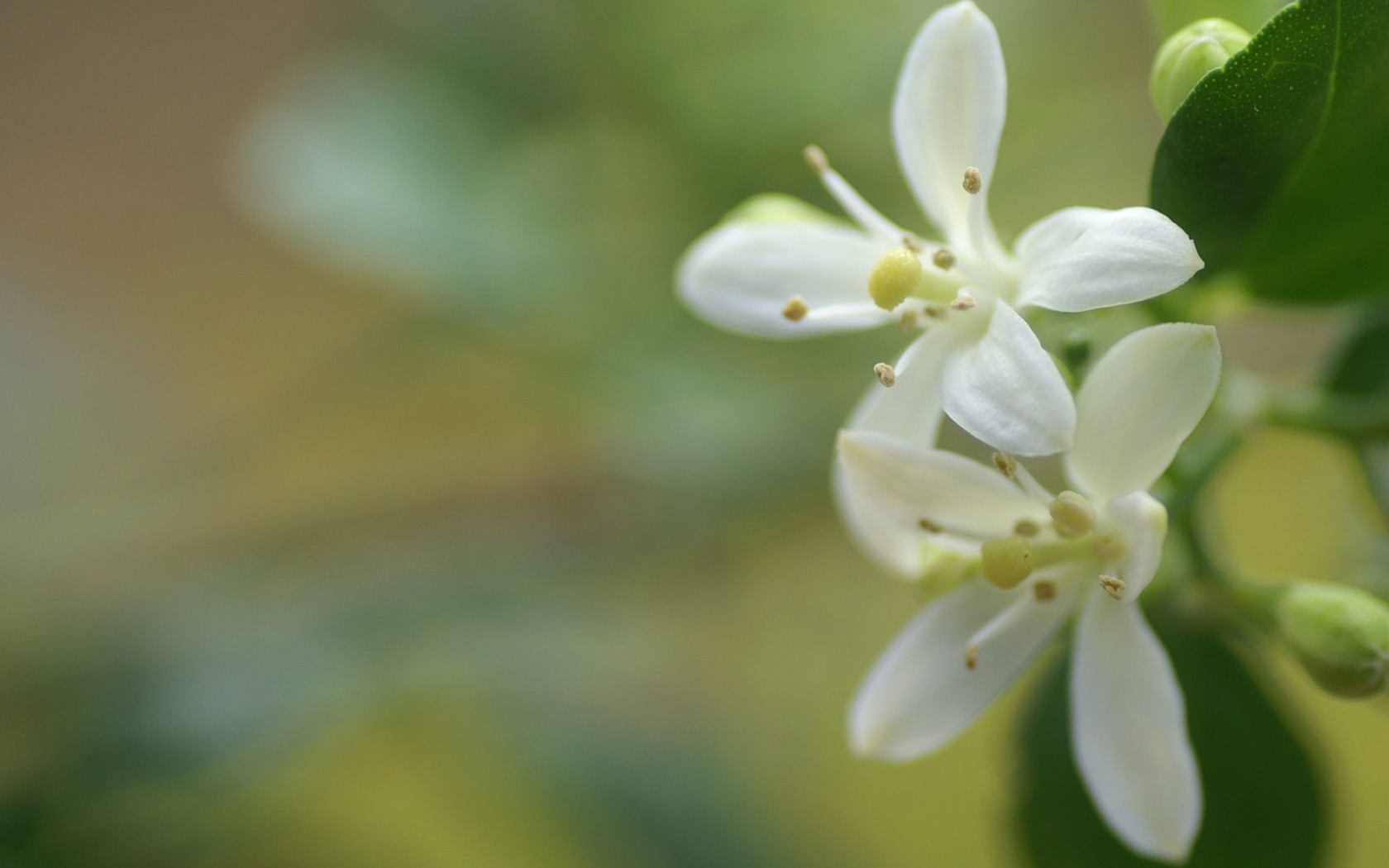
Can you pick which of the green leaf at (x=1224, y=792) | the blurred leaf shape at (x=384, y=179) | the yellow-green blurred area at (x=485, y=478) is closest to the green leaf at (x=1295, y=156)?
the green leaf at (x=1224, y=792)

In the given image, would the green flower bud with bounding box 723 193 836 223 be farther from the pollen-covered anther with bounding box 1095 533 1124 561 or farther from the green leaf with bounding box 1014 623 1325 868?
the green leaf with bounding box 1014 623 1325 868

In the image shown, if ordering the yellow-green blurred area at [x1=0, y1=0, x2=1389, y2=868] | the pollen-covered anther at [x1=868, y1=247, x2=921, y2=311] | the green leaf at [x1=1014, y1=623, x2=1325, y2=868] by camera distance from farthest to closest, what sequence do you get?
the yellow-green blurred area at [x1=0, y1=0, x2=1389, y2=868] → the green leaf at [x1=1014, y1=623, x2=1325, y2=868] → the pollen-covered anther at [x1=868, y1=247, x2=921, y2=311]

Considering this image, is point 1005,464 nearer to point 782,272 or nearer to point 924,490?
point 924,490

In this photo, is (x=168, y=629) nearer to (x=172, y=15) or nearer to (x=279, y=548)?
(x=279, y=548)

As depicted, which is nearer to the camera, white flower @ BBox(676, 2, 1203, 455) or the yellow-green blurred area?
white flower @ BBox(676, 2, 1203, 455)

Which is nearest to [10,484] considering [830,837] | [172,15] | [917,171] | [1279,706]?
[830,837]

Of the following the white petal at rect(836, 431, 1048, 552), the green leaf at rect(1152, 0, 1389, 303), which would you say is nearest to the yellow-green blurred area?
the green leaf at rect(1152, 0, 1389, 303)

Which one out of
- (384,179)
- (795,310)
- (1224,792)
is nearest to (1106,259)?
(795,310)

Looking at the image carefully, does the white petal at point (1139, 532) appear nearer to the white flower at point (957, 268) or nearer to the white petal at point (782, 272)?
the white flower at point (957, 268)
